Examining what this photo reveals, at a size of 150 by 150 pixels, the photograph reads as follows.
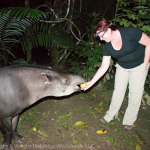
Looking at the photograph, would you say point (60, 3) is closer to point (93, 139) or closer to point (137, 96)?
point (137, 96)

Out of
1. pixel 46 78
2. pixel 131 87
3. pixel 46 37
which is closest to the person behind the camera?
pixel 46 78

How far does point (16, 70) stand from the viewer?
9.04ft

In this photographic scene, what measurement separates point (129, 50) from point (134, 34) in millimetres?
275

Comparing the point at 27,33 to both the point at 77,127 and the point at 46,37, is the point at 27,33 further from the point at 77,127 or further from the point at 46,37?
the point at 77,127

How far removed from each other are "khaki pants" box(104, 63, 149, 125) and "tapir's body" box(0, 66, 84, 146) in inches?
33.5

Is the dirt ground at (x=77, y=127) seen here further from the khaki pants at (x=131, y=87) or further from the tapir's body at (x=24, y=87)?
the tapir's body at (x=24, y=87)

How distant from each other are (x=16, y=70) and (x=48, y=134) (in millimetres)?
1563

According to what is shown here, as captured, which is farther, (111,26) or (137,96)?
(137,96)

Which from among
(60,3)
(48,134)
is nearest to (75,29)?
(60,3)

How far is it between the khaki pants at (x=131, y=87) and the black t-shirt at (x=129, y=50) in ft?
0.46

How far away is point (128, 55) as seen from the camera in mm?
2848

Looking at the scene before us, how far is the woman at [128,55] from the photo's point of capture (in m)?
2.69

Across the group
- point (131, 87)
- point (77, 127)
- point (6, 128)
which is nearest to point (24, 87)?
point (6, 128)

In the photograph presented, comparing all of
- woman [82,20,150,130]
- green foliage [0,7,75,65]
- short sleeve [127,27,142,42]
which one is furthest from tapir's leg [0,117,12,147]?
short sleeve [127,27,142,42]
